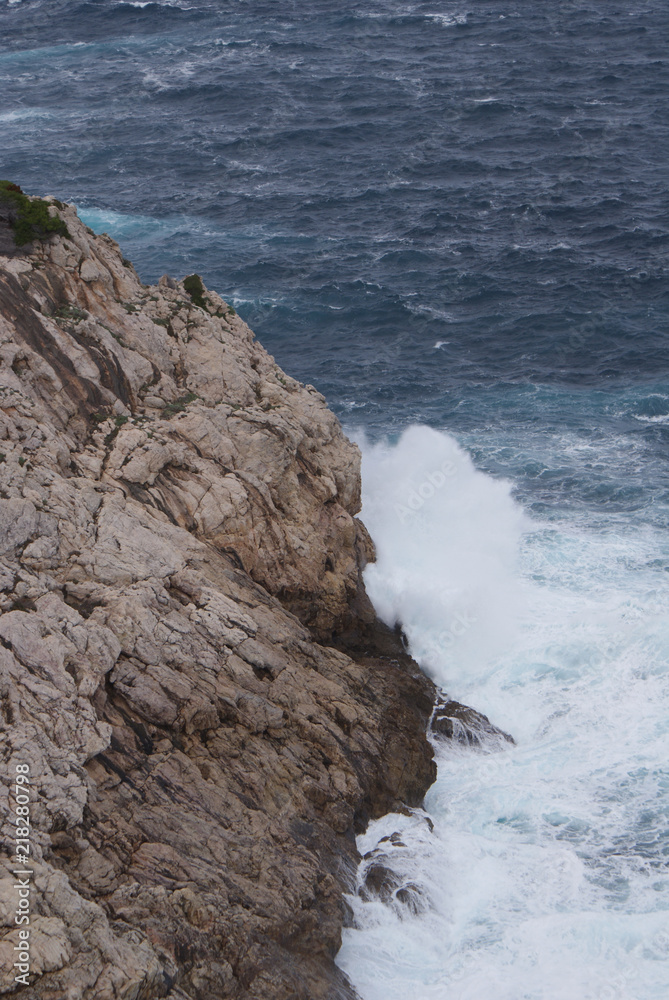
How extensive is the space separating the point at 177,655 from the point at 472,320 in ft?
158

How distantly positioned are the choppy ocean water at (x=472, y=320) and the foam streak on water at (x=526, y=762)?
0.39ft

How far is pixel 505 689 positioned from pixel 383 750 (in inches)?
328

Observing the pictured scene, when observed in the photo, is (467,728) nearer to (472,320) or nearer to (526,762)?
(526,762)

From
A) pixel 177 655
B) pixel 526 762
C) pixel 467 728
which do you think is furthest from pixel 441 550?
pixel 177 655

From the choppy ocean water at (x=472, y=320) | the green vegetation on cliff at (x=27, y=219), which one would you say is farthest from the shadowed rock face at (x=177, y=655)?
the choppy ocean water at (x=472, y=320)

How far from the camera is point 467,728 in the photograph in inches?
1613

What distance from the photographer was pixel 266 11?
135625 mm

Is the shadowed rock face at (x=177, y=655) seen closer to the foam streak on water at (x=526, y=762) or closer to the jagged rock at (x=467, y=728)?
the jagged rock at (x=467, y=728)

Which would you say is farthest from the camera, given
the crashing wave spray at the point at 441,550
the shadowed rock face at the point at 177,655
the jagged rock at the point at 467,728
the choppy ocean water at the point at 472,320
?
the crashing wave spray at the point at 441,550

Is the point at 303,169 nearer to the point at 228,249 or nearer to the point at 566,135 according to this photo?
the point at 228,249

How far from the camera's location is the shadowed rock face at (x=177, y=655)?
1069 inches

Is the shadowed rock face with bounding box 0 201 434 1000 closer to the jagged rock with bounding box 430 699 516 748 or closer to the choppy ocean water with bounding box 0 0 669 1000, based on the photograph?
the jagged rock with bounding box 430 699 516 748

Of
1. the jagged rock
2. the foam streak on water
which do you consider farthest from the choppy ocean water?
the jagged rock

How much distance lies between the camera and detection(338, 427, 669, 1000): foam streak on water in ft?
104
